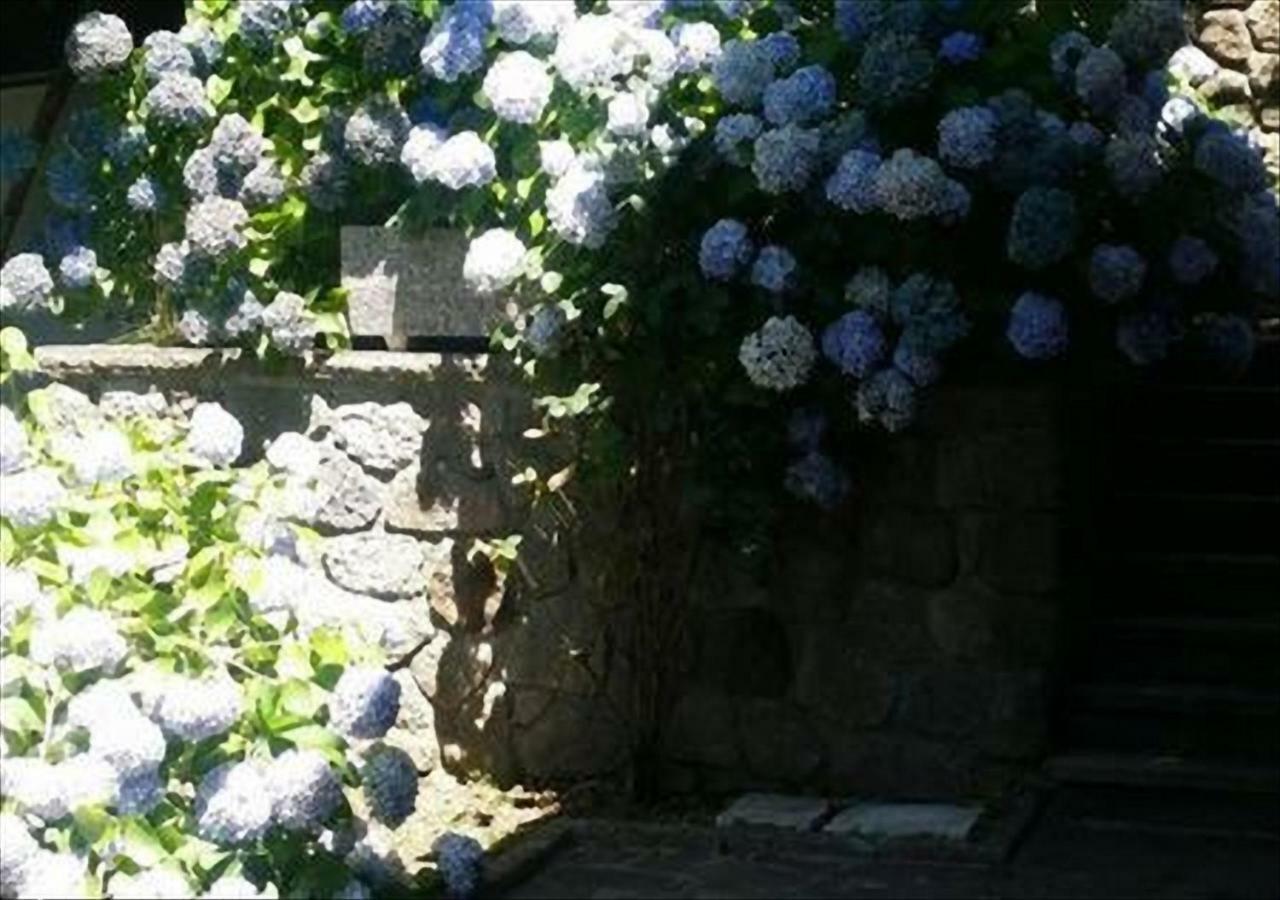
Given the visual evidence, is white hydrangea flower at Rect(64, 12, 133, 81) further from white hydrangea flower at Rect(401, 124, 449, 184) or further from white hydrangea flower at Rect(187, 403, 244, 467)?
white hydrangea flower at Rect(187, 403, 244, 467)

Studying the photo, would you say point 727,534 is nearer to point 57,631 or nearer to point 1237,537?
point 1237,537

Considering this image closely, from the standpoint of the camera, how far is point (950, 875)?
17.3 feet

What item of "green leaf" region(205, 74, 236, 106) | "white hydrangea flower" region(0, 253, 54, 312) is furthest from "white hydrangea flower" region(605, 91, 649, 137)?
"white hydrangea flower" region(0, 253, 54, 312)

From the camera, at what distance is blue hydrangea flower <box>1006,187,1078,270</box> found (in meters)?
5.48

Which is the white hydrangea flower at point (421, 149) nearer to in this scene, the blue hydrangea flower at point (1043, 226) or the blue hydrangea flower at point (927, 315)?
the blue hydrangea flower at point (927, 315)

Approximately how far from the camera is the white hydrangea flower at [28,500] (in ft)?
14.7

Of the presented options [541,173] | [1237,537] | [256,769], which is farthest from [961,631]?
[256,769]

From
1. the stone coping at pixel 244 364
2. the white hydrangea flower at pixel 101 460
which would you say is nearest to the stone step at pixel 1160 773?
the stone coping at pixel 244 364

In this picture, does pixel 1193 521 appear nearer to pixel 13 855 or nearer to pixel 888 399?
pixel 888 399

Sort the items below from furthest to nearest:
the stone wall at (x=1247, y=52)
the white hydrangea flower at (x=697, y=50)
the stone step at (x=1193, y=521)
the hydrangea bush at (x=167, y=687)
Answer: the stone wall at (x=1247, y=52), the stone step at (x=1193, y=521), the white hydrangea flower at (x=697, y=50), the hydrangea bush at (x=167, y=687)

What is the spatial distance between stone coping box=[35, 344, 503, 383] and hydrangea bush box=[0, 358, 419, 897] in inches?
48.9

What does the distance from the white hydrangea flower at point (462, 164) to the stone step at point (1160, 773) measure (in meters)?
2.09

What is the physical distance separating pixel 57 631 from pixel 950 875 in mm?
2133

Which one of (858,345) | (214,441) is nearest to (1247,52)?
(858,345)
